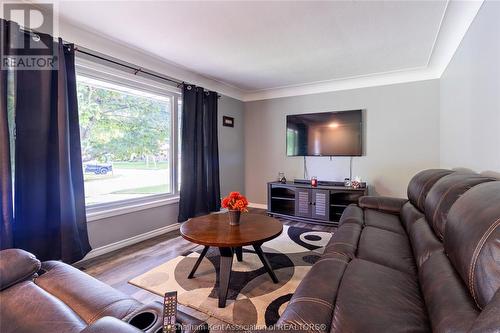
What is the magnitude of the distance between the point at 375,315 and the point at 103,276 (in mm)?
2306

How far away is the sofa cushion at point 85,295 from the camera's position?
0.93m

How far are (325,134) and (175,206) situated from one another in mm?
2692

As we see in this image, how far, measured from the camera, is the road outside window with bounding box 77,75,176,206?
8.95 feet

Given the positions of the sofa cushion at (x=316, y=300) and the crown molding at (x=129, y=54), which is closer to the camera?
the sofa cushion at (x=316, y=300)

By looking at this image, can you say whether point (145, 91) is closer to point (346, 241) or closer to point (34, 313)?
point (34, 313)

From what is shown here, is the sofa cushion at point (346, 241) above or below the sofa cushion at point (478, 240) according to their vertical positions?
below

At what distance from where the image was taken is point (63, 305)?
0.95 m

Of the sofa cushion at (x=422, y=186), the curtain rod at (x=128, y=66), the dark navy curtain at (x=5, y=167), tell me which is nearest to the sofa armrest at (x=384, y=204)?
the sofa cushion at (x=422, y=186)

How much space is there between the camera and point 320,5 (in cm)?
206

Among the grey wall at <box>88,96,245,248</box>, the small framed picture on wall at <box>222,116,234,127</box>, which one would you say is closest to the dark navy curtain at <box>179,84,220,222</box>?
the grey wall at <box>88,96,245,248</box>

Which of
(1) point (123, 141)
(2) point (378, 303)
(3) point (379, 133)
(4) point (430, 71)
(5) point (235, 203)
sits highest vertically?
(4) point (430, 71)

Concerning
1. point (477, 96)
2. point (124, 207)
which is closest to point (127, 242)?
point (124, 207)

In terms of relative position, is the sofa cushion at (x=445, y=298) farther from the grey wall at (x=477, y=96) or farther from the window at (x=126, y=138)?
the window at (x=126, y=138)

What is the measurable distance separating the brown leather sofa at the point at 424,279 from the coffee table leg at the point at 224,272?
0.76 metres
